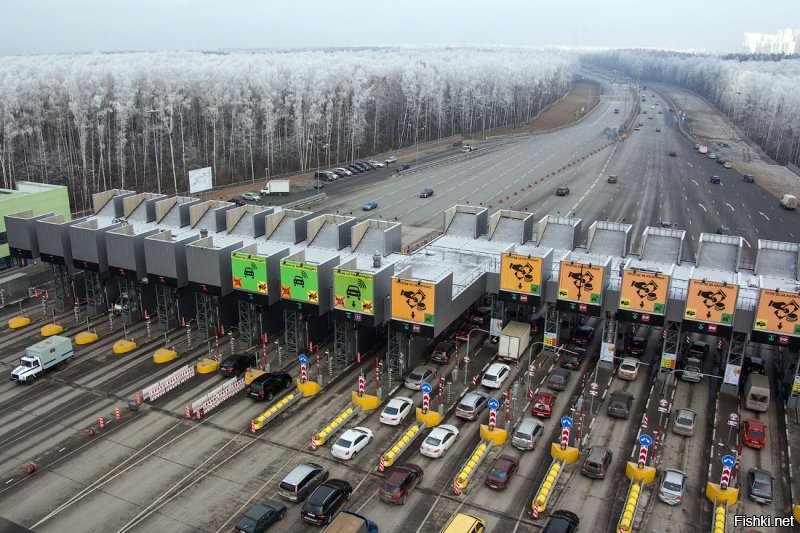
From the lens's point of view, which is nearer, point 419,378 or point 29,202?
point 419,378

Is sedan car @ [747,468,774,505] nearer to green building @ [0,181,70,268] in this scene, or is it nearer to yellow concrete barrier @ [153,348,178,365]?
yellow concrete barrier @ [153,348,178,365]

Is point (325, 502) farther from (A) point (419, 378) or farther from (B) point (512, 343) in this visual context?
(B) point (512, 343)

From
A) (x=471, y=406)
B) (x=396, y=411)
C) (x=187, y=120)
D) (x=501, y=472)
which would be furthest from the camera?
(x=187, y=120)

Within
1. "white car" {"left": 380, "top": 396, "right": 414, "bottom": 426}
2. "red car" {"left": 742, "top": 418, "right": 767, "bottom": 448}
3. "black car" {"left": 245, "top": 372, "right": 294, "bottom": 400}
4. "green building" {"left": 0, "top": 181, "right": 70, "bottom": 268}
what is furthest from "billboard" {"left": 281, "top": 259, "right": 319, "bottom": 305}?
"green building" {"left": 0, "top": 181, "right": 70, "bottom": 268}

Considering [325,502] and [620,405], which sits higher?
[325,502]

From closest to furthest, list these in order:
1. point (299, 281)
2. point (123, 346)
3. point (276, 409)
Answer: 1. point (276, 409)
2. point (299, 281)
3. point (123, 346)

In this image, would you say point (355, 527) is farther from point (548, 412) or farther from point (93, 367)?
point (93, 367)

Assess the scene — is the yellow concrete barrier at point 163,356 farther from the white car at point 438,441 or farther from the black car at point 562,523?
the black car at point 562,523

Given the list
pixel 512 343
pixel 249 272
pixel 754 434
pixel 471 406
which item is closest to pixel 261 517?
pixel 471 406

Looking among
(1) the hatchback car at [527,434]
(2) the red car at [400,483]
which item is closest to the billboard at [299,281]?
(2) the red car at [400,483]
